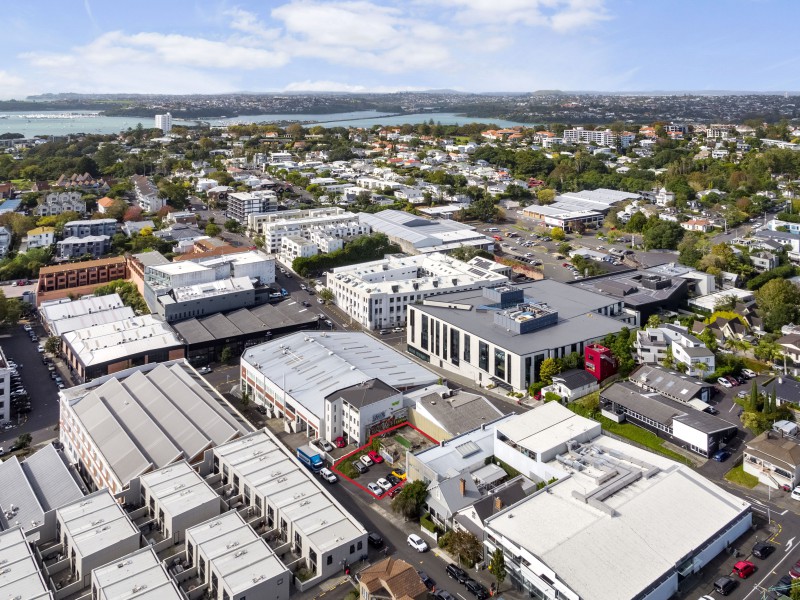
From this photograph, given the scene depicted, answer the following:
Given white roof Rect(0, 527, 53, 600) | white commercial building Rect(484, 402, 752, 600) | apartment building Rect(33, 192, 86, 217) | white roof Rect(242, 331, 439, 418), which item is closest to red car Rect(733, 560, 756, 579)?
white commercial building Rect(484, 402, 752, 600)

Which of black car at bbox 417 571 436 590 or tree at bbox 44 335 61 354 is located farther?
tree at bbox 44 335 61 354

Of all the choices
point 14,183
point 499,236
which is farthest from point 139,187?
point 499,236

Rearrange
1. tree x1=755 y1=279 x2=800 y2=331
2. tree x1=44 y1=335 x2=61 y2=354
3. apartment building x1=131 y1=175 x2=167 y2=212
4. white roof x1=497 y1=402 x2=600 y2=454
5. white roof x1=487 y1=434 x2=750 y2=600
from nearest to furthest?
white roof x1=487 y1=434 x2=750 y2=600 → white roof x1=497 y1=402 x2=600 y2=454 → tree x1=44 y1=335 x2=61 y2=354 → tree x1=755 y1=279 x2=800 y2=331 → apartment building x1=131 y1=175 x2=167 y2=212

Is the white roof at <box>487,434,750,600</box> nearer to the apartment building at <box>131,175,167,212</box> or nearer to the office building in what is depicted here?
the office building

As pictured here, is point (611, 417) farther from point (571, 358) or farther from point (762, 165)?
point (762, 165)

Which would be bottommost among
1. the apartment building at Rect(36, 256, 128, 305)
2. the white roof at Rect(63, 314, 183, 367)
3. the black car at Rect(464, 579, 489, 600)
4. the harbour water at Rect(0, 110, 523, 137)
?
the black car at Rect(464, 579, 489, 600)

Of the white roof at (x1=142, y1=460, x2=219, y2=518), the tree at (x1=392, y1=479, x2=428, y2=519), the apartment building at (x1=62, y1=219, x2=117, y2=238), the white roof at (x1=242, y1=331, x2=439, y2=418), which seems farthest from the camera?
the apartment building at (x1=62, y1=219, x2=117, y2=238)

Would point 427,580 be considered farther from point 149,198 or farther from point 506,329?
point 149,198
